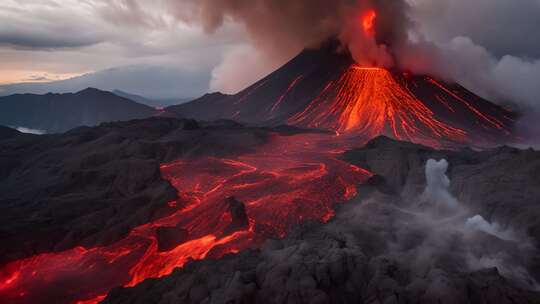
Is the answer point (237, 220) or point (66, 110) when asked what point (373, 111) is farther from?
point (66, 110)

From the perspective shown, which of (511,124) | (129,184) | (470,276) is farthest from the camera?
(511,124)

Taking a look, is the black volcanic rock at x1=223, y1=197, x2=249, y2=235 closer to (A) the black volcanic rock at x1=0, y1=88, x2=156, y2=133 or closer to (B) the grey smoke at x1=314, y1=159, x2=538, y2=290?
(B) the grey smoke at x1=314, y1=159, x2=538, y2=290

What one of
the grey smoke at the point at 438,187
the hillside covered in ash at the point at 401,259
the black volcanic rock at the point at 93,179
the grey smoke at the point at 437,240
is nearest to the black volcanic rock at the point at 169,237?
the black volcanic rock at the point at 93,179

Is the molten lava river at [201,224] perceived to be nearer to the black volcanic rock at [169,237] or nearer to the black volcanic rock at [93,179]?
the black volcanic rock at [169,237]

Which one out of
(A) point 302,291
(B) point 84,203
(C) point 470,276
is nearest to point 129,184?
(B) point 84,203

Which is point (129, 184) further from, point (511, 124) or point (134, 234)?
point (511, 124)

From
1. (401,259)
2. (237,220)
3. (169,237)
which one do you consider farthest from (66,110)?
(401,259)

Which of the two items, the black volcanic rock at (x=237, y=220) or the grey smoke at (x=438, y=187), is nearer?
the grey smoke at (x=438, y=187)
